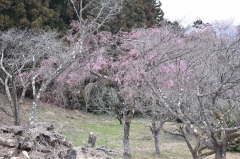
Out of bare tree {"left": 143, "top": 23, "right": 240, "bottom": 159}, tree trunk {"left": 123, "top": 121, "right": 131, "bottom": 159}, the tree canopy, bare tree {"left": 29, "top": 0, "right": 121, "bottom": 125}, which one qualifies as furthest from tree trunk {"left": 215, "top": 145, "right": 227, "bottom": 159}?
the tree canopy

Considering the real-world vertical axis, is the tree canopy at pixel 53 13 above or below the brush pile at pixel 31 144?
above

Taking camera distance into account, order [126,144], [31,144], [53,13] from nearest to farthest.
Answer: [31,144] → [126,144] → [53,13]

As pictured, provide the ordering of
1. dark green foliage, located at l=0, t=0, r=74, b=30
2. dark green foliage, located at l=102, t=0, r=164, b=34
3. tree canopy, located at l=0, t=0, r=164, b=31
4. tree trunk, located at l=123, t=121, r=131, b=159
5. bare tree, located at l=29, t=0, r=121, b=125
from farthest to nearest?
dark green foliage, located at l=102, t=0, r=164, b=34
tree canopy, located at l=0, t=0, r=164, b=31
dark green foliage, located at l=0, t=0, r=74, b=30
tree trunk, located at l=123, t=121, r=131, b=159
bare tree, located at l=29, t=0, r=121, b=125

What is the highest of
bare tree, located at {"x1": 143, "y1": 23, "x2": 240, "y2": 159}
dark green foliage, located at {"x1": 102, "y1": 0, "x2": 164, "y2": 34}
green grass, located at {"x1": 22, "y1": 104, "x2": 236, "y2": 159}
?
dark green foliage, located at {"x1": 102, "y1": 0, "x2": 164, "y2": 34}

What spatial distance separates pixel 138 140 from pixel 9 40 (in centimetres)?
670

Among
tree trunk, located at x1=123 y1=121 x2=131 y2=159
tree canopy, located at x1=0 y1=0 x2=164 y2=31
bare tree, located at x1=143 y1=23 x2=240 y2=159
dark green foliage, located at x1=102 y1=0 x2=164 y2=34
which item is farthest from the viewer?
dark green foliage, located at x1=102 y1=0 x2=164 y2=34

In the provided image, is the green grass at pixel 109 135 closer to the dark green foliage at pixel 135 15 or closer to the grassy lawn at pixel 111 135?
Result: the grassy lawn at pixel 111 135

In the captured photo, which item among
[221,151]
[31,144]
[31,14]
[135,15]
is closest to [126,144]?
[221,151]

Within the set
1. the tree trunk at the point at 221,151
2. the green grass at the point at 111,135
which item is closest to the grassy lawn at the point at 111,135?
the green grass at the point at 111,135

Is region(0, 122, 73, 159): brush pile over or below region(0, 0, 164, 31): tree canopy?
below

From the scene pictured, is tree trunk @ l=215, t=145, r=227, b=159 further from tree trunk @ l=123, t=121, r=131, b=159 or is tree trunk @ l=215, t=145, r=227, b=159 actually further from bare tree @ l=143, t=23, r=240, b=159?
tree trunk @ l=123, t=121, r=131, b=159

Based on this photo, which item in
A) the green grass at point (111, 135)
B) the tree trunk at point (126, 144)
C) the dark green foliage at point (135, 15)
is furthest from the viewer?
the dark green foliage at point (135, 15)

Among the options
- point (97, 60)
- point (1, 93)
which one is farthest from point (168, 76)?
point (1, 93)

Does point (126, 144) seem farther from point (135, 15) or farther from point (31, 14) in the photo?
point (135, 15)
